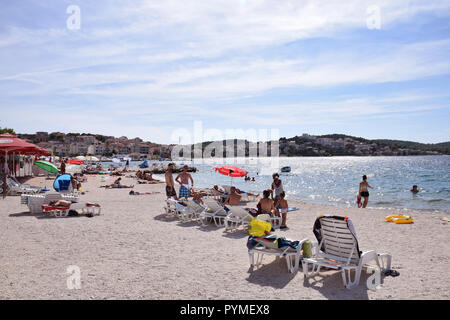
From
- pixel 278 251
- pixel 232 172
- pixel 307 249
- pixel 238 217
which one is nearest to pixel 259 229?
pixel 278 251

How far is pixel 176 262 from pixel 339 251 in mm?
2559

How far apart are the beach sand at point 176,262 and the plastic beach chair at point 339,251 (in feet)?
0.80

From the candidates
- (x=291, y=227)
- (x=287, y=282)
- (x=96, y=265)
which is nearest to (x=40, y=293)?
(x=96, y=265)

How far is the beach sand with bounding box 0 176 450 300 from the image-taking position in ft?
14.4

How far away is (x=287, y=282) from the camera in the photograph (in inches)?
189

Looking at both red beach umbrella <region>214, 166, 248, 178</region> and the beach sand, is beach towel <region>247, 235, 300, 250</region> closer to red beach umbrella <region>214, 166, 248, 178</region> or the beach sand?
the beach sand

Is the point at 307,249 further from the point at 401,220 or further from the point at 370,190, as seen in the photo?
the point at 370,190

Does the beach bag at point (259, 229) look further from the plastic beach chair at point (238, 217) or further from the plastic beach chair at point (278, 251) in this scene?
the plastic beach chair at point (238, 217)

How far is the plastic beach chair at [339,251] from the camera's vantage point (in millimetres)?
4715

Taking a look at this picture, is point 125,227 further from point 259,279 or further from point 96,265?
point 259,279

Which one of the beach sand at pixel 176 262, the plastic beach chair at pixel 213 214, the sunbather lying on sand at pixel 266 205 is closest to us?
the beach sand at pixel 176 262

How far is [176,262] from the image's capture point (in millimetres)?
5637

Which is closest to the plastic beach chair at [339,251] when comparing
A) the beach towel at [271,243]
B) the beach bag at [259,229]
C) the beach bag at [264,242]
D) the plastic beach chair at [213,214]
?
→ the beach towel at [271,243]
